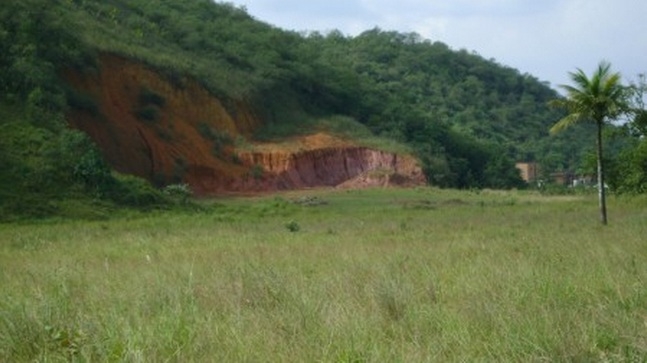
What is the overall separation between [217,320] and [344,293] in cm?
166

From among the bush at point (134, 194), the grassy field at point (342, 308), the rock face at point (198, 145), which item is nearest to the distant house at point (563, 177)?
the rock face at point (198, 145)

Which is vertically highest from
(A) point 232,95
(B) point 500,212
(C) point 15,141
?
(A) point 232,95

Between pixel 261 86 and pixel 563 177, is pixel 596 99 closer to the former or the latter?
pixel 261 86

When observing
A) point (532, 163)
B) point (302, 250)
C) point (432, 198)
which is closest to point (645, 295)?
point (302, 250)

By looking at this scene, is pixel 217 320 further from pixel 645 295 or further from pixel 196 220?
pixel 196 220

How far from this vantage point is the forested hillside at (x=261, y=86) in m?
35.1

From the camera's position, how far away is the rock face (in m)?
48.4

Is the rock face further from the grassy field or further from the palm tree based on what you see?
the grassy field

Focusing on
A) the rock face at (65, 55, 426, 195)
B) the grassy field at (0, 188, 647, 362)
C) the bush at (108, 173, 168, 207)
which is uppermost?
the rock face at (65, 55, 426, 195)

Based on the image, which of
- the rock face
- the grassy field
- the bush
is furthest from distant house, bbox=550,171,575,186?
the grassy field

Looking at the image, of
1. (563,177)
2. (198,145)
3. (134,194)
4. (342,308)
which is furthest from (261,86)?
(342,308)

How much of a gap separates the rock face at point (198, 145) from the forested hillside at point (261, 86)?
116 cm

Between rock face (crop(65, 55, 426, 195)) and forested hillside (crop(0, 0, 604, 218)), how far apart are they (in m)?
1.16

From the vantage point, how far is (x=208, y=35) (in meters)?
74.3
